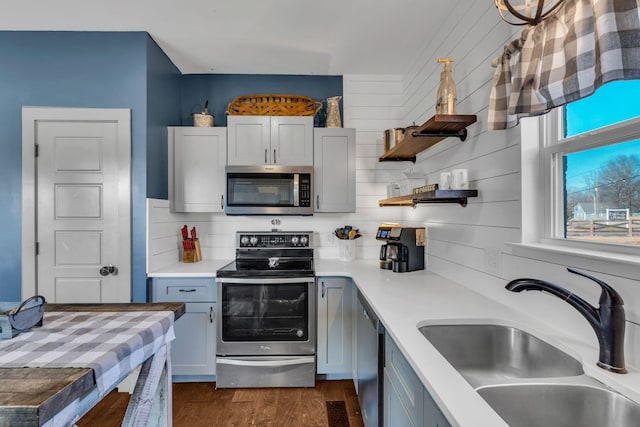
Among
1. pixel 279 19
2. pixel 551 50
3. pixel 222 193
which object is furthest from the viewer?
pixel 222 193

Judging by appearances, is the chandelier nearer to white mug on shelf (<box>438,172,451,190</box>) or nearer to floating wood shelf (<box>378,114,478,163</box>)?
floating wood shelf (<box>378,114,478,163</box>)

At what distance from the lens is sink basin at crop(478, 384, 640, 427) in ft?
2.87

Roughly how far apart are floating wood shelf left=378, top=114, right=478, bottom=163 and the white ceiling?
32.0 inches

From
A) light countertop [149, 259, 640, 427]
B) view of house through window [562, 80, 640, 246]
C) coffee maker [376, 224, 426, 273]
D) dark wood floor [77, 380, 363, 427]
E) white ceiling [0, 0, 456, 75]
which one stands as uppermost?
white ceiling [0, 0, 456, 75]

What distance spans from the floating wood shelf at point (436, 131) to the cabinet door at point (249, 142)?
1.06m

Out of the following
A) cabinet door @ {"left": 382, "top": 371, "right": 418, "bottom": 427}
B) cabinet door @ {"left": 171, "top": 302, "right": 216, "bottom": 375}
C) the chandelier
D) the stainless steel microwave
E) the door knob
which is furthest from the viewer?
the stainless steel microwave

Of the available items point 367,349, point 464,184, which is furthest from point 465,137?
point 367,349

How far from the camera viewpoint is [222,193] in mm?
2789

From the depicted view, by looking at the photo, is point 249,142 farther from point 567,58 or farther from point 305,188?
point 567,58

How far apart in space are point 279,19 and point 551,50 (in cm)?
174

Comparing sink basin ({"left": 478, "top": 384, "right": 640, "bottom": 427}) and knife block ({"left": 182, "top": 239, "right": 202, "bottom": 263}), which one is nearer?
sink basin ({"left": 478, "top": 384, "right": 640, "bottom": 427})

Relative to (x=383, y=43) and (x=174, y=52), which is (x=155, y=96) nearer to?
(x=174, y=52)

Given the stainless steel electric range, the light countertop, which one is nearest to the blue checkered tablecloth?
the light countertop

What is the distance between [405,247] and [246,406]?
5.11 feet
